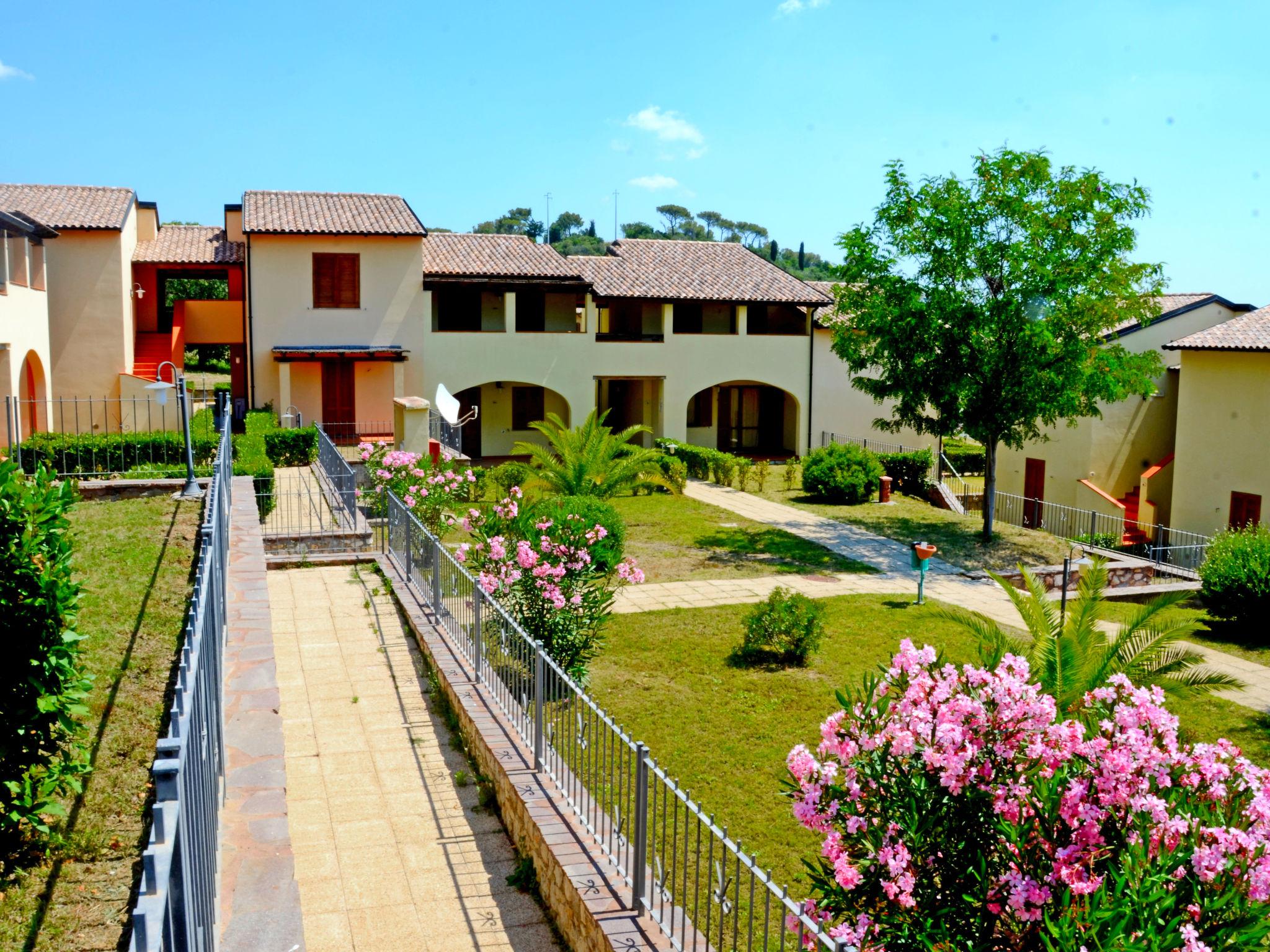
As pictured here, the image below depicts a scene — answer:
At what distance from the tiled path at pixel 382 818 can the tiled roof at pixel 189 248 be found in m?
21.5

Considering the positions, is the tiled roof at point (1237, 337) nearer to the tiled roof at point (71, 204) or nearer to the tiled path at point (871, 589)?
the tiled path at point (871, 589)

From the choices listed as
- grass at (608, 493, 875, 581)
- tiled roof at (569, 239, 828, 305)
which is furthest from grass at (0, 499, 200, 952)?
tiled roof at (569, 239, 828, 305)

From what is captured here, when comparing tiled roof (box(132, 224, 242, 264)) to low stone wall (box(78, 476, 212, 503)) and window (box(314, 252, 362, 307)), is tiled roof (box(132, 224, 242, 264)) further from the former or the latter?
low stone wall (box(78, 476, 212, 503))

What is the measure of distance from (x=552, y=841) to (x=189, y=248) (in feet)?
94.3

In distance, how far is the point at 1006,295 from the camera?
61.8ft

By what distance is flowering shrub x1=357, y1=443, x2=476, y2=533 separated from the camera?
15.5m

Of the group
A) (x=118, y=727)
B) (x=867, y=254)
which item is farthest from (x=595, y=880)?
(x=867, y=254)

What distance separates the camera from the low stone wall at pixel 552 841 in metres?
4.98

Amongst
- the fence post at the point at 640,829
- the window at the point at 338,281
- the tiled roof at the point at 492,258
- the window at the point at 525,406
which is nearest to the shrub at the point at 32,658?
the fence post at the point at 640,829

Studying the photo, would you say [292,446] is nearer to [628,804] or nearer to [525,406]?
[525,406]

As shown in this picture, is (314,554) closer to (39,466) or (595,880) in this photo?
(39,466)

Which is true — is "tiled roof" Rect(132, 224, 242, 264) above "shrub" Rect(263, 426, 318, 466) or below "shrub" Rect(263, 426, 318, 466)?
above

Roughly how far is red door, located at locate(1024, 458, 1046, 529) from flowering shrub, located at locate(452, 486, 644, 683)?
72.4ft

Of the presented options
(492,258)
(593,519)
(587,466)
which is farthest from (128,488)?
(492,258)
